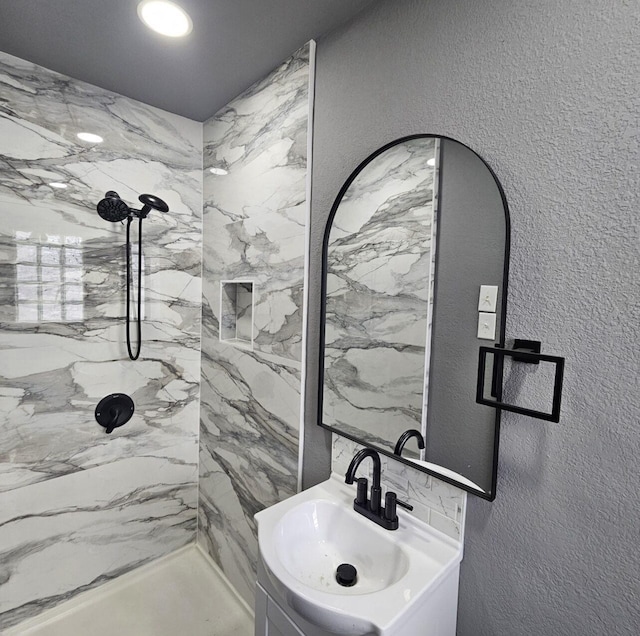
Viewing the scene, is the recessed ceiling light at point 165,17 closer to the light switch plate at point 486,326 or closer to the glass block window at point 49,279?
the glass block window at point 49,279

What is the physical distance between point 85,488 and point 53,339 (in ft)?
2.54

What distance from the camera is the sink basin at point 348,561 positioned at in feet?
2.69

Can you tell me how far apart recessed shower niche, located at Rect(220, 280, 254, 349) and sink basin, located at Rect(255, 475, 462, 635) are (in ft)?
3.03

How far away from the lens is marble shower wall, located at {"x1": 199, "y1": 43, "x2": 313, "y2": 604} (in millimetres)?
1492

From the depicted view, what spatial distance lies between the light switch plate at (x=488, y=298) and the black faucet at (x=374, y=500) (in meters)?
0.54

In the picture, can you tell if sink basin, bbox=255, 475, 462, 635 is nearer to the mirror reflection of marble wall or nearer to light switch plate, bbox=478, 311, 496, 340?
the mirror reflection of marble wall

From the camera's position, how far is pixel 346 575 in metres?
1.06

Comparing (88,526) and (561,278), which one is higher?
(561,278)

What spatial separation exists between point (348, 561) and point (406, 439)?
0.43 meters

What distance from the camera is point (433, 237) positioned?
1.05m

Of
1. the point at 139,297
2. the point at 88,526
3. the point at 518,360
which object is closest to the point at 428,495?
the point at 518,360

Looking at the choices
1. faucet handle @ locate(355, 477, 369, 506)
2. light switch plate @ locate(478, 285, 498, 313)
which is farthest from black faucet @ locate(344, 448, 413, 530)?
light switch plate @ locate(478, 285, 498, 313)

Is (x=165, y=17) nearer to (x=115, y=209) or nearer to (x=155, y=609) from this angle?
(x=115, y=209)

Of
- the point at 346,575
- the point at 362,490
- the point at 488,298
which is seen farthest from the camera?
the point at 362,490
